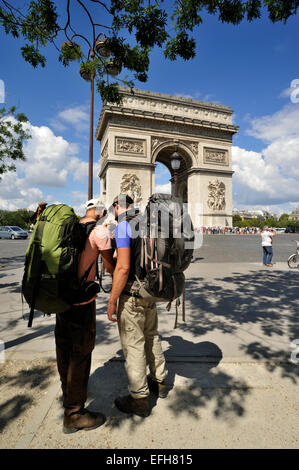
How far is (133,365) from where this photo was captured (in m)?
1.90

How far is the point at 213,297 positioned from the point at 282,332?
1.86 meters

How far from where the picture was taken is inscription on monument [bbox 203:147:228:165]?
2911cm

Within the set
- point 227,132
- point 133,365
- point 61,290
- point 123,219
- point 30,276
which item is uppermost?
point 227,132

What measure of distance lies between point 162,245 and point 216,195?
1121 inches

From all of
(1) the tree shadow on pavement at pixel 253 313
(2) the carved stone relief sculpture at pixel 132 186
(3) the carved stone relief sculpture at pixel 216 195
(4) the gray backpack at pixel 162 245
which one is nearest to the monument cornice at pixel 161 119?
(2) the carved stone relief sculpture at pixel 132 186

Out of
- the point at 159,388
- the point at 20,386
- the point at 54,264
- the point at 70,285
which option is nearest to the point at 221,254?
the point at 159,388

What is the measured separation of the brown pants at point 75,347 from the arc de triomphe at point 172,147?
23.5 meters

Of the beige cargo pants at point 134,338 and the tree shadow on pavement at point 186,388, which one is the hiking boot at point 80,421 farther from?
the beige cargo pants at point 134,338

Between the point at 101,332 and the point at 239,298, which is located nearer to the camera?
the point at 101,332

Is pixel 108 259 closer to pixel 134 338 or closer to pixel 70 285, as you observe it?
pixel 70 285

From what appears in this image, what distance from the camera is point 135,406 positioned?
191 centimetres

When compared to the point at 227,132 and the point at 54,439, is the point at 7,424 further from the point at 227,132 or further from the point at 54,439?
the point at 227,132

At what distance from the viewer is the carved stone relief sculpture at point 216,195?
2866 centimetres

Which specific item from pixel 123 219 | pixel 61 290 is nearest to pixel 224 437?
pixel 61 290
